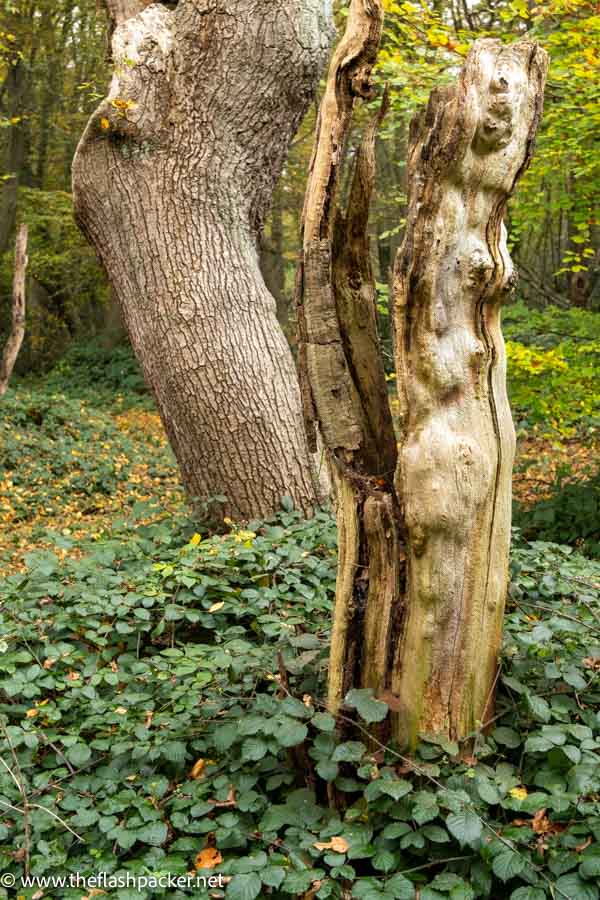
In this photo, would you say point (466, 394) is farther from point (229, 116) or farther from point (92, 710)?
point (229, 116)

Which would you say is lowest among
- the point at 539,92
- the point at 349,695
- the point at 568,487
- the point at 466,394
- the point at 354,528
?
the point at 568,487

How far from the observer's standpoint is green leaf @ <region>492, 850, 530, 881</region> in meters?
2.25

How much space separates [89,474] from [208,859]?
8.70 metres

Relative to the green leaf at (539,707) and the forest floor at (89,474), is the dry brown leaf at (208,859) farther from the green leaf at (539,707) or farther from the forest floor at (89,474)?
the forest floor at (89,474)

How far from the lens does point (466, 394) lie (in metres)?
2.65

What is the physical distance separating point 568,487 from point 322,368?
5223 millimetres

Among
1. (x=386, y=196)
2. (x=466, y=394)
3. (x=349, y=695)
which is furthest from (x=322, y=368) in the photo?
(x=386, y=196)

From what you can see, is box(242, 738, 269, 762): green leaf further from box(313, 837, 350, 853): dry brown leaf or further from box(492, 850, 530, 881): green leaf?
box(492, 850, 530, 881): green leaf

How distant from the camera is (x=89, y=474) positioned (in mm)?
10883

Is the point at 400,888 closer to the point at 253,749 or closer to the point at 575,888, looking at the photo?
the point at 575,888

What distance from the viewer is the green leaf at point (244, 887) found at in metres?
2.29

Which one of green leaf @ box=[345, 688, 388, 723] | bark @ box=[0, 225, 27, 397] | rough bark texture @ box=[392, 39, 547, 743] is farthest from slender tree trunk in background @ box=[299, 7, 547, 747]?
bark @ box=[0, 225, 27, 397]

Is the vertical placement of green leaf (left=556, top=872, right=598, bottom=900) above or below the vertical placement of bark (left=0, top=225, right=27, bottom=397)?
below

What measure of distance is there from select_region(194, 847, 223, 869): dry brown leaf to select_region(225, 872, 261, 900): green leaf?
241mm
